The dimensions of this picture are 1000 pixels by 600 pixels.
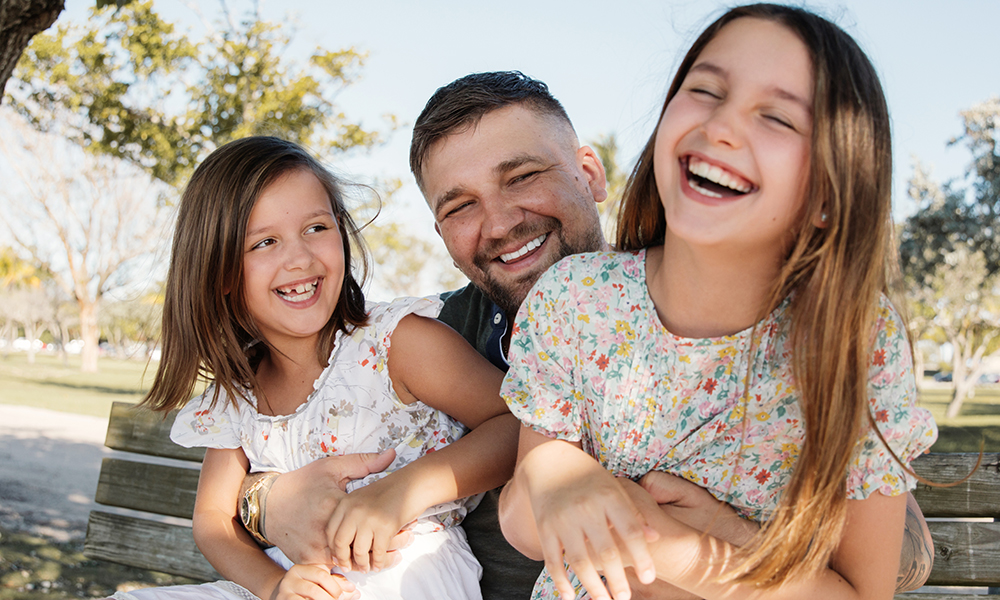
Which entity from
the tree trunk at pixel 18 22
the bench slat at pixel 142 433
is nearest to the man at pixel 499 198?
the bench slat at pixel 142 433

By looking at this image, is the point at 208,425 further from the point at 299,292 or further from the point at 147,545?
the point at 147,545

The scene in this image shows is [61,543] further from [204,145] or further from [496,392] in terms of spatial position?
[204,145]

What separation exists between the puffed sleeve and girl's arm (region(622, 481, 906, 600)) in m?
1.50

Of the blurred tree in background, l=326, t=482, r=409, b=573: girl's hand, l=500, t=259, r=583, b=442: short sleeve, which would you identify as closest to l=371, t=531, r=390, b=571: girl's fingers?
l=326, t=482, r=409, b=573: girl's hand

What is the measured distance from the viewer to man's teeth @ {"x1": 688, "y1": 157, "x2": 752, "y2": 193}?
4.77 ft

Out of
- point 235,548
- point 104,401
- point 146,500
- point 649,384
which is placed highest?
point 649,384

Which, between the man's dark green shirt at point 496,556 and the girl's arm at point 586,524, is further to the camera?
the man's dark green shirt at point 496,556

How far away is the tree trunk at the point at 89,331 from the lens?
2467 centimetres

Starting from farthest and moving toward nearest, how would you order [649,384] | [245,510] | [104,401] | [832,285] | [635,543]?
[104,401] < [245,510] < [649,384] < [832,285] < [635,543]

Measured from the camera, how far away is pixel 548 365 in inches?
70.2

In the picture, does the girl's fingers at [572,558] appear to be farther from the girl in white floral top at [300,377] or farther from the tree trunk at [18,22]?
the tree trunk at [18,22]

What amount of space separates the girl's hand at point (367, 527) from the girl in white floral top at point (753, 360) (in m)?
0.38

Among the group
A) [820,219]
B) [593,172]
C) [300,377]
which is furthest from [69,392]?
[820,219]

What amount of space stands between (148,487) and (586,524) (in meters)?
2.71
